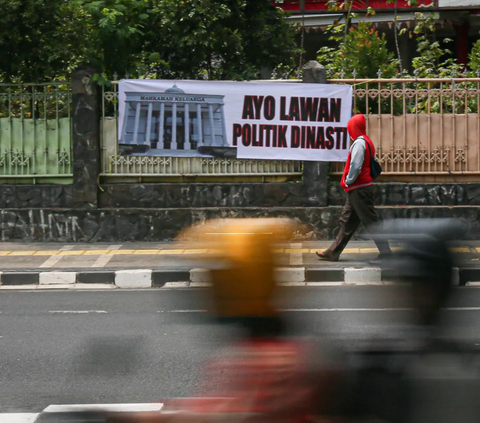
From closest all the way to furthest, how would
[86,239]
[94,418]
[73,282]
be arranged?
[94,418], [73,282], [86,239]

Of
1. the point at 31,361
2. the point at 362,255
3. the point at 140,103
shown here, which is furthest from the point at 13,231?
the point at 31,361

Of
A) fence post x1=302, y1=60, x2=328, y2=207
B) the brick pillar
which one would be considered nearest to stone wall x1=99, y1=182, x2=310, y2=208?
fence post x1=302, y1=60, x2=328, y2=207

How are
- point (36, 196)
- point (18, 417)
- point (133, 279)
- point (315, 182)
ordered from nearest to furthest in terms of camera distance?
point (18, 417)
point (133, 279)
point (315, 182)
point (36, 196)

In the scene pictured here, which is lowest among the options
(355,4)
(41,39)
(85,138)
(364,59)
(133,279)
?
(133,279)

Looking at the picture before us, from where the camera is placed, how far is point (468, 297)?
8.11 metres

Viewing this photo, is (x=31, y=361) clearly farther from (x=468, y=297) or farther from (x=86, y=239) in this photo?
(x=86, y=239)

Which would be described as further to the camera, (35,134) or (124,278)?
(35,134)

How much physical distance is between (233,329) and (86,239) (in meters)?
9.19

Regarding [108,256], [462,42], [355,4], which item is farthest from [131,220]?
[462,42]

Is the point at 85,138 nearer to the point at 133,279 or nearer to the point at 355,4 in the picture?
the point at 133,279

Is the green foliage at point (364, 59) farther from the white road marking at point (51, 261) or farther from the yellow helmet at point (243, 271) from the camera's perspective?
the yellow helmet at point (243, 271)

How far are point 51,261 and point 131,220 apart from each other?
1.57 meters

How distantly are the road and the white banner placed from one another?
3177 millimetres

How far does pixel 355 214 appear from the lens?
986cm
